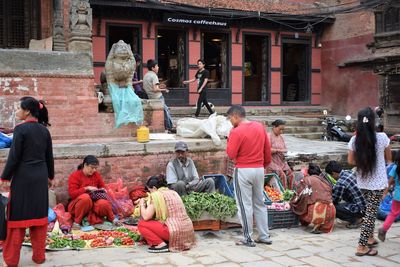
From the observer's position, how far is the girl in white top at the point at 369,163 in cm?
603

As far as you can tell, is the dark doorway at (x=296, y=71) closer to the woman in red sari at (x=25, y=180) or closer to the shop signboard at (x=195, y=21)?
the shop signboard at (x=195, y=21)

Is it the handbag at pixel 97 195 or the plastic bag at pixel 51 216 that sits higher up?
the handbag at pixel 97 195

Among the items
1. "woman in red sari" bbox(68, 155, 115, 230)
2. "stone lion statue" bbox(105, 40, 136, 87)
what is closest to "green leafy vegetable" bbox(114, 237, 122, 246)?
"woman in red sari" bbox(68, 155, 115, 230)

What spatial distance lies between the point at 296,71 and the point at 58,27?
39.1ft

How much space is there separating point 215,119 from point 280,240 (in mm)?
3386

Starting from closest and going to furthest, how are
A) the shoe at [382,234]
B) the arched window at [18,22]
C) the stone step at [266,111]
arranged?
1. the shoe at [382,234]
2. the arched window at [18,22]
3. the stone step at [266,111]

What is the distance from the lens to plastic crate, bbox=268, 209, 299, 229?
302 inches

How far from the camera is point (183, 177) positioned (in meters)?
8.07

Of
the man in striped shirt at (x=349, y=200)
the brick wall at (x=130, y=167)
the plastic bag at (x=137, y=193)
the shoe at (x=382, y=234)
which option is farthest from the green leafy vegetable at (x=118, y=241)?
the man in striped shirt at (x=349, y=200)

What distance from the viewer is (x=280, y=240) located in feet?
22.8

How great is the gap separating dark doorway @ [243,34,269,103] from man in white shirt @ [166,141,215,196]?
451 inches

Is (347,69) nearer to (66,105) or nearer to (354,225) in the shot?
(354,225)

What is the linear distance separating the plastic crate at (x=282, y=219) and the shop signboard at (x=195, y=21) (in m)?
10.6

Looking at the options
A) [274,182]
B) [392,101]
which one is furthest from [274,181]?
[392,101]
